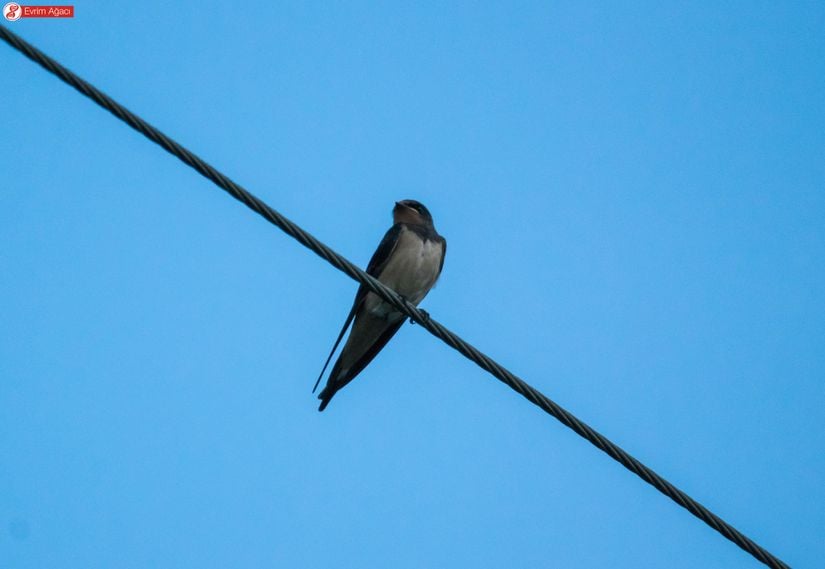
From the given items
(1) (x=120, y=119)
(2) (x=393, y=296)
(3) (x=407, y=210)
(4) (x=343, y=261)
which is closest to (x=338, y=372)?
(3) (x=407, y=210)

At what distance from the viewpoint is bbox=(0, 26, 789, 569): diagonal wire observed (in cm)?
325

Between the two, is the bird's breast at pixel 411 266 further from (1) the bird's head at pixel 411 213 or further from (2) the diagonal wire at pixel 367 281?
(2) the diagonal wire at pixel 367 281

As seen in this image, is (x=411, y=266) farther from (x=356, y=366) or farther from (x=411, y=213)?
(x=411, y=213)

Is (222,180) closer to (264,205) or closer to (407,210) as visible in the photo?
(264,205)

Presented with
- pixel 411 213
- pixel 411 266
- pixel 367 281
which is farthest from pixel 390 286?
pixel 367 281

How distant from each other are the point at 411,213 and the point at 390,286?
1.08m

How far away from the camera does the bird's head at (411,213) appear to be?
8742 millimetres

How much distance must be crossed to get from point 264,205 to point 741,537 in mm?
2118

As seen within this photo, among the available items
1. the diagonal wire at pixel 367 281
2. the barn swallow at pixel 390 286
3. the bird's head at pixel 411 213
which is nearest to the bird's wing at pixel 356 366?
the barn swallow at pixel 390 286

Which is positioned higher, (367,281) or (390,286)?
(390,286)

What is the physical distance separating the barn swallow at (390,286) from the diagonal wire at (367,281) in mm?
3086

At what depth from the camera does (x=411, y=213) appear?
8.78m

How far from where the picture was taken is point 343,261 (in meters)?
4.24

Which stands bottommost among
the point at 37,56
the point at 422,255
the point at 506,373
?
the point at 37,56
